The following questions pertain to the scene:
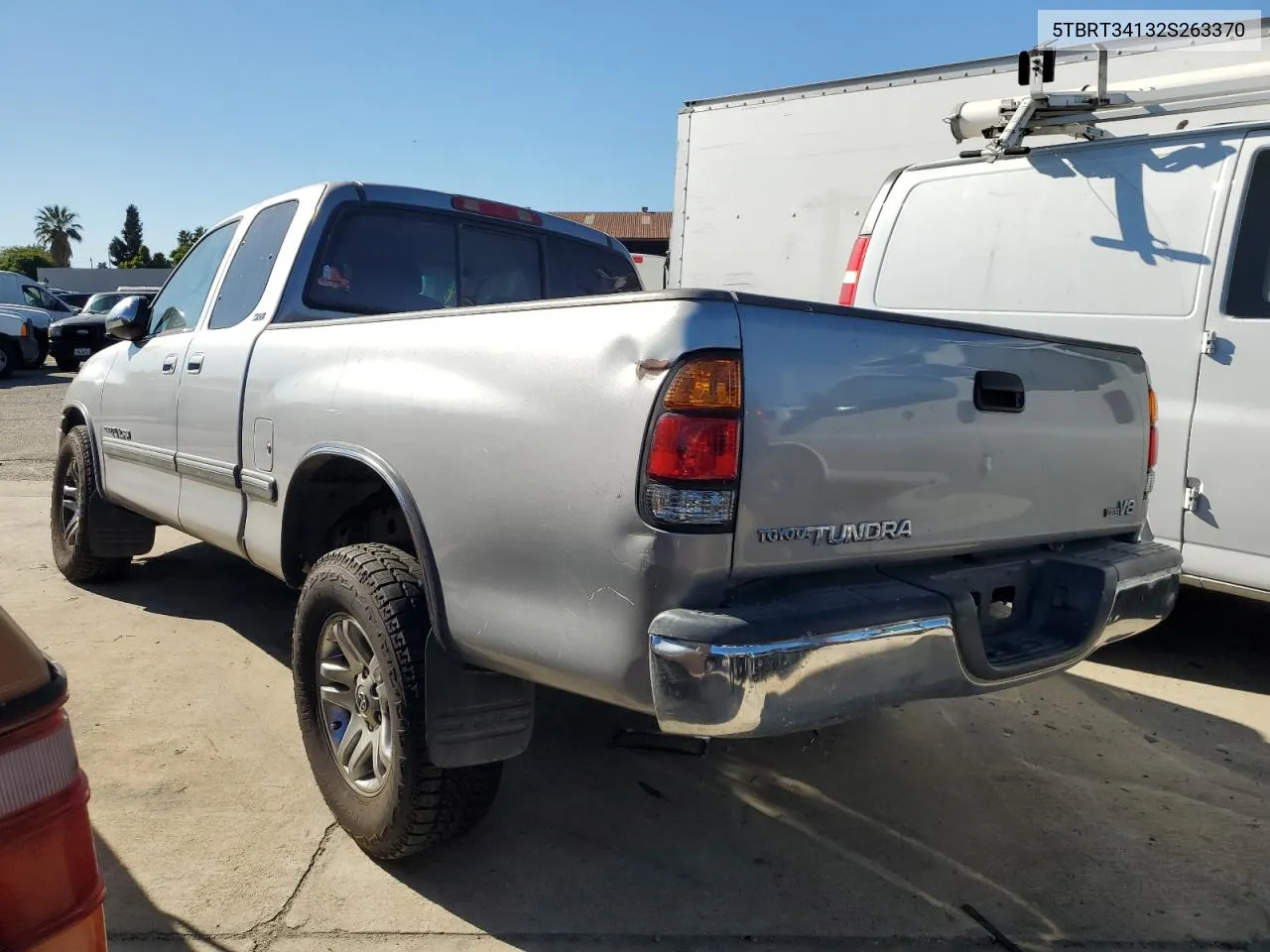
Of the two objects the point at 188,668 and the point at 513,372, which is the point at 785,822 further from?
the point at 188,668

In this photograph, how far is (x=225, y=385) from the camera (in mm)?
3436

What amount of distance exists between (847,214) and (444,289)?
371 centimetres

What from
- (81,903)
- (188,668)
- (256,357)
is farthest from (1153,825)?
(188,668)

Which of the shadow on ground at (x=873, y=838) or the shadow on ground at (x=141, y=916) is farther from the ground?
the shadow on ground at (x=141, y=916)

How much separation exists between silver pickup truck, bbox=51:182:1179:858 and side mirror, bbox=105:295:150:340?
135 cm

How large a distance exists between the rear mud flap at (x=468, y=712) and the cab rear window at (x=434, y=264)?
66.3 inches

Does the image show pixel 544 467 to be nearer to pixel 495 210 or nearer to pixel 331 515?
pixel 331 515

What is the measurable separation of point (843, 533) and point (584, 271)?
105 inches

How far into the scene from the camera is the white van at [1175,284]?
3.88 meters

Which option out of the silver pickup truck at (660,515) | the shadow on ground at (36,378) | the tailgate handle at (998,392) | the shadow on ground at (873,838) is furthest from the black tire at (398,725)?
the shadow on ground at (36,378)

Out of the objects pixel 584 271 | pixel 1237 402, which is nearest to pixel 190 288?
pixel 584 271

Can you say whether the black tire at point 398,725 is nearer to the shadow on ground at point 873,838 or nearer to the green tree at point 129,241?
the shadow on ground at point 873,838

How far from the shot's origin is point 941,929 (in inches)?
94.7

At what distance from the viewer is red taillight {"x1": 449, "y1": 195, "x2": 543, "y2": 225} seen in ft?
12.9
